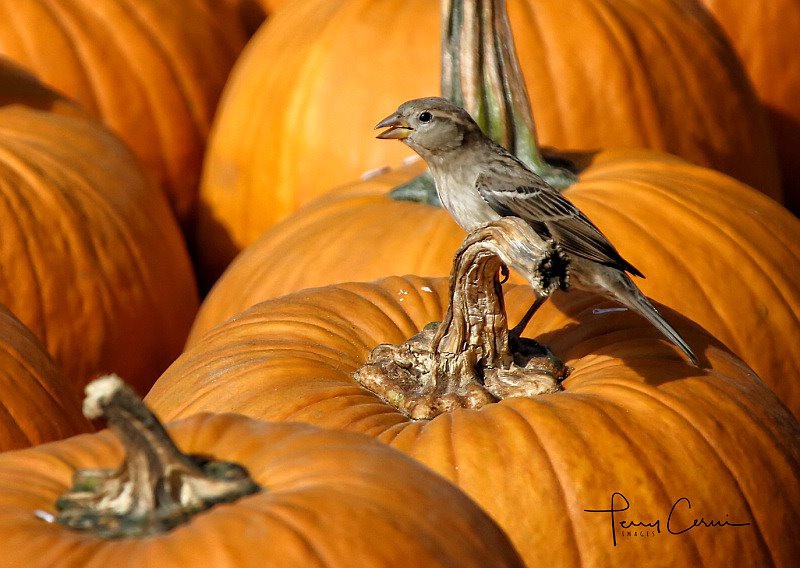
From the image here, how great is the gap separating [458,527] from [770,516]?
93 cm

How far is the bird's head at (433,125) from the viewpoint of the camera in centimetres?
310

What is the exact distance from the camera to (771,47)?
5.79 meters

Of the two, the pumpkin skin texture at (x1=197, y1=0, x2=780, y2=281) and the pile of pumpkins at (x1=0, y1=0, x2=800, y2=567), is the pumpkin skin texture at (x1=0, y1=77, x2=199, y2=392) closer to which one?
the pile of pumpkins at (x1=0, y1=0, x2=800, y2=567)

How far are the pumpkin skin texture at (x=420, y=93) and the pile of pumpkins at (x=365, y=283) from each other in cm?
1

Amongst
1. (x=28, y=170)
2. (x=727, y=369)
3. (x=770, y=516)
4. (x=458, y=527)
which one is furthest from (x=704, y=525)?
(x=28, y=170)

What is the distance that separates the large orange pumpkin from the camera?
5.32 ft

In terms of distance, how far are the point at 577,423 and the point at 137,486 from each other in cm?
93

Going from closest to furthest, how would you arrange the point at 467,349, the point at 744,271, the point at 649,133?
the point at 467,349 → the point at 744,271 → the point at 649,133

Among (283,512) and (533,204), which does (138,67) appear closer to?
(533,204)

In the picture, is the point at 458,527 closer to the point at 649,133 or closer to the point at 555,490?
the point at 555,490

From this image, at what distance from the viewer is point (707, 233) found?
11.6ft

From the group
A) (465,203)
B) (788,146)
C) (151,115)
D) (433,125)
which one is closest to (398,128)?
(433,125)

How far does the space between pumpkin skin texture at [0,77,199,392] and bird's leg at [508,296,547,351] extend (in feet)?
5.53

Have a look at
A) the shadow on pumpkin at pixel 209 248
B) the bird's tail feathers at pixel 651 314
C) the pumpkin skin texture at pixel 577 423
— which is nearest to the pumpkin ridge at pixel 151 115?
the shadow on pumpkin at pixel 209 248
